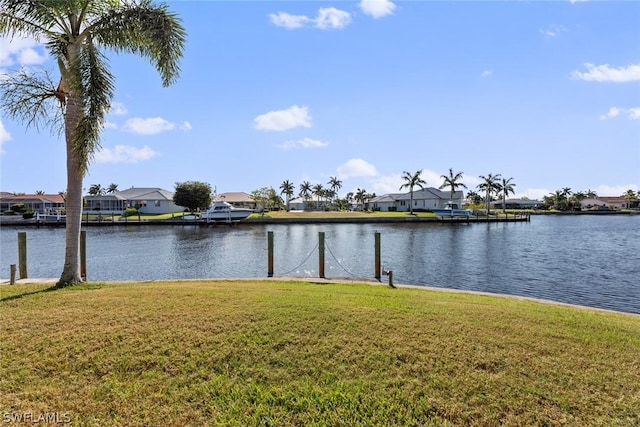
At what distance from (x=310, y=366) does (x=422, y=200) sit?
282 feet

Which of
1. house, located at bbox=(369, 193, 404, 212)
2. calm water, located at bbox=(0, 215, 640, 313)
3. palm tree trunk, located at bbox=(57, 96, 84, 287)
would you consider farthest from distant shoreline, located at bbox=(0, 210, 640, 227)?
palm tree trunk, located at bbox=(57, 96, 84, 287)

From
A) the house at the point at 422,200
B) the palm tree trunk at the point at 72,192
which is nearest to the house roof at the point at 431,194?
the house at the point at 422,200

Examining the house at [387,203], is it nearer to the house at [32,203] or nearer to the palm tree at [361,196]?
the palm tree at [361,196]

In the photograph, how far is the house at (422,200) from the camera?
85.1 metres

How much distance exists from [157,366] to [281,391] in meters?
1.74

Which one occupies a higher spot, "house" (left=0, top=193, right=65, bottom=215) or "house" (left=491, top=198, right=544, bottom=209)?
"house" (left=0, top=193, right=65, bottom=215)

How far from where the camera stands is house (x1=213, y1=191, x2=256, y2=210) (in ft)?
297

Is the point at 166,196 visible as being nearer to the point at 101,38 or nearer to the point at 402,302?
the point at 101,38

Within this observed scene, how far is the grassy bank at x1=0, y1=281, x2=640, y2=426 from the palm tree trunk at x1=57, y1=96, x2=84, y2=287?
323 centimetres

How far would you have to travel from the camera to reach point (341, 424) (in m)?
3.79

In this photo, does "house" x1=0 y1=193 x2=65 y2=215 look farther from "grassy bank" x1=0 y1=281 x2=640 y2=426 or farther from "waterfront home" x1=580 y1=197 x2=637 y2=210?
"waterfront home" x1=580 y1=197 x2=637 y2=210

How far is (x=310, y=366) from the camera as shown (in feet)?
15.9

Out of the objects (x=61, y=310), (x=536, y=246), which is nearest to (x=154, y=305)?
(x=61, y=310)

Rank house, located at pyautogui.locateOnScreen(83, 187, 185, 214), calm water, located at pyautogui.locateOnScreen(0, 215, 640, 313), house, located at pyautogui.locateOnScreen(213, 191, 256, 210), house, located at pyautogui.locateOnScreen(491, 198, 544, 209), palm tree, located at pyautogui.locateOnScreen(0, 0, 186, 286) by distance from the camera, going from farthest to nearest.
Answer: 1. house, located at pyautogui.locateOnScreen(491, 198, 544, 209)
2. house, located at pyautogui.locateOnScreen(213, 191, 256, 210)
3. house, located at pyautogui.locateOnScreen(83, 187, 185, 214)
4. calm water, located at pyautogui.locateOnScreen(0, 215, 640, 313)
5. palm tree, located at pyautogui.locateOnScreen(0, 0, 186, 286)
